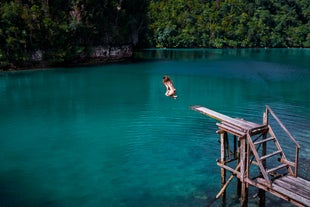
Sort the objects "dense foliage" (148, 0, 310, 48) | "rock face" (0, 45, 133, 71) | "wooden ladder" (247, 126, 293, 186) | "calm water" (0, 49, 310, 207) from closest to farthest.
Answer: "wooden ladder" (247, 126, 293, 186)
"calm water" (0, 49, 310, 207)
"rock face" (0, 45, 133, 71)
"dense foliage" (148, 0, 310, 48)

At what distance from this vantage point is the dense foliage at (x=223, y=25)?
12250 cm

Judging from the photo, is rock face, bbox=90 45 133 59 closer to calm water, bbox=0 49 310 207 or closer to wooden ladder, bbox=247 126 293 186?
Result: calm water, bbox=0 49 310 207

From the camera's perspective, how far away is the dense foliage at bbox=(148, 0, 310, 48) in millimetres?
122500

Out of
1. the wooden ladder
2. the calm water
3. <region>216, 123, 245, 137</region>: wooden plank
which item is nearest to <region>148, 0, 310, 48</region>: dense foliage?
the calm water

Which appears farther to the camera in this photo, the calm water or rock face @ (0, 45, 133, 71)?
rock face @ (0, 45, 133, 71)

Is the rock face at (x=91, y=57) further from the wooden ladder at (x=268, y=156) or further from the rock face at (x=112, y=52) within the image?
the wooden ladder at (x=268, y=156)

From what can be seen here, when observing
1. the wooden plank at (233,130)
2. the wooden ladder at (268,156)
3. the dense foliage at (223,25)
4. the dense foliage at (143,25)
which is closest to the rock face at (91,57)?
the dense foliage at (143,25)

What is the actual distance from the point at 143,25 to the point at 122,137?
85.4m

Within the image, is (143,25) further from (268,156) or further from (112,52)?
(268,156)

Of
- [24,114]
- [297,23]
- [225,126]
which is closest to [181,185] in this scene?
[225,126]

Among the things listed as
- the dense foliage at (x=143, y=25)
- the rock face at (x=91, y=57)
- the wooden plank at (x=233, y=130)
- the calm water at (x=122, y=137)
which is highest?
the dense foliage at (x=143, y=25)

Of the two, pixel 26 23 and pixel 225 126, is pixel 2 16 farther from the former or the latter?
pixel 225 126

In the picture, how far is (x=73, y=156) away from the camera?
19547 millimetres

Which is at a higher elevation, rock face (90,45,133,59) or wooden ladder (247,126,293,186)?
rock face (90,45,133,59)
